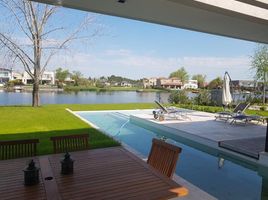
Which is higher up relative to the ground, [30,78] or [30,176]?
[30,78]

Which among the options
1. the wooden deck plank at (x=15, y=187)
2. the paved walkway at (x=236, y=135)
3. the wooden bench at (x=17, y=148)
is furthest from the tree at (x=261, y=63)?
the wooden deck plank at (x=15, y=187)

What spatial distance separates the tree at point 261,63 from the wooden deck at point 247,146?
14.8 meters

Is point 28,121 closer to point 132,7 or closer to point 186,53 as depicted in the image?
point 132,7

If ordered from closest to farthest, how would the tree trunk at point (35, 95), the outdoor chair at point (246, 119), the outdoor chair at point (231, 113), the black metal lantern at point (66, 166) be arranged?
the black metal lantern at point (66, 166) < the outdoor chair at point (246, 119) < the outdoor chair at point (231, 113) < the tree trunk at point (35, 95)

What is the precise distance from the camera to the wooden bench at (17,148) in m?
3.07

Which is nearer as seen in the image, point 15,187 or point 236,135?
point 15,187

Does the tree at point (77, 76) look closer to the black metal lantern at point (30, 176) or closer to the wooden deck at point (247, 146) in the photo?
the wooden deck at point (247, 146)

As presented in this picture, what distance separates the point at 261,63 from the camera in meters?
19.6

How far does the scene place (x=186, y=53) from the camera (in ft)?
112

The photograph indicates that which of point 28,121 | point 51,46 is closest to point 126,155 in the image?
point 28,121

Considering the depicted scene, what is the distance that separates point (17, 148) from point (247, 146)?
5.03m

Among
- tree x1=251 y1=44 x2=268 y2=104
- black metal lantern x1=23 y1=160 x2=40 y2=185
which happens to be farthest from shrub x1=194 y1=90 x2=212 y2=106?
black metal lantern x1=23 y1=160 x2=40 y2=185

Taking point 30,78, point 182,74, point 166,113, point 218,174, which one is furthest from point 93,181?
point 182,74

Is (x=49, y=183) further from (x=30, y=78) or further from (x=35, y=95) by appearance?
(x=30, y=78)
